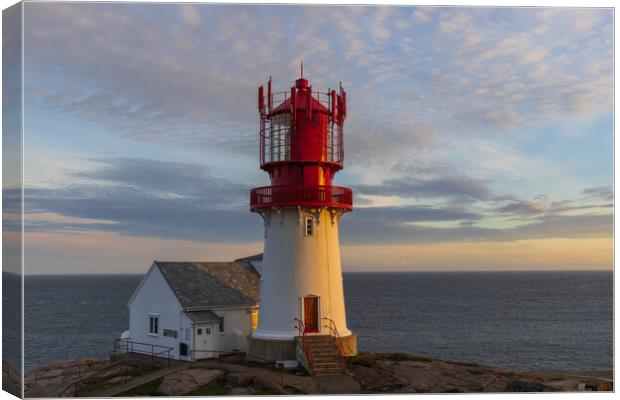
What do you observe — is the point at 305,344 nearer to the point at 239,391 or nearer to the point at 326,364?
the point at 326,364

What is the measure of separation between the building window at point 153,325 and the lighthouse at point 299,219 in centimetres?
621

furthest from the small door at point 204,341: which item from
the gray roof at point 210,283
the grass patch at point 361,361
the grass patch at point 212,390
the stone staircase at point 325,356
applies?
the grass patch at point 361,361

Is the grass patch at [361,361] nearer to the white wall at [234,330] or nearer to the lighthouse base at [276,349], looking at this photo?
the lighthouse base at [276,349]

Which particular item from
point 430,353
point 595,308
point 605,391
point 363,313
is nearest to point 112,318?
point 363,313

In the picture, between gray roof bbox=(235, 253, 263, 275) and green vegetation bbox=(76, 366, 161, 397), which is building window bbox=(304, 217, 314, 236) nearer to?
green vegetation bbox=(76, 366, 161, 397)

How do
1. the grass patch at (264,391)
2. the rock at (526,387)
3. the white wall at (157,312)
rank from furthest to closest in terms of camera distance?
the white wall at (157,312) < the rock at (526,387) < the grass patch at (264,391)

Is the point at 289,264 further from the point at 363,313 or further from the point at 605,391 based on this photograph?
the point at 363,313

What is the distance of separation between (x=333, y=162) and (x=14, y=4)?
43.2 feet

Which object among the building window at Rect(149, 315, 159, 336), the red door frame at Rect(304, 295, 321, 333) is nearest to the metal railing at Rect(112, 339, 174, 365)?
the building window at Rect(149, 315, 159, 336)

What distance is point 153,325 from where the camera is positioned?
33.4 m

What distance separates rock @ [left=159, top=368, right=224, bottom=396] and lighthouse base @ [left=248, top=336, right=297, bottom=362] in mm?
2334

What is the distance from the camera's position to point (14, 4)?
2223 centimetres

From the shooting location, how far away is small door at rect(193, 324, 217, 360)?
1235 inches

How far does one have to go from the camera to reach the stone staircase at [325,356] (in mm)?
26797
